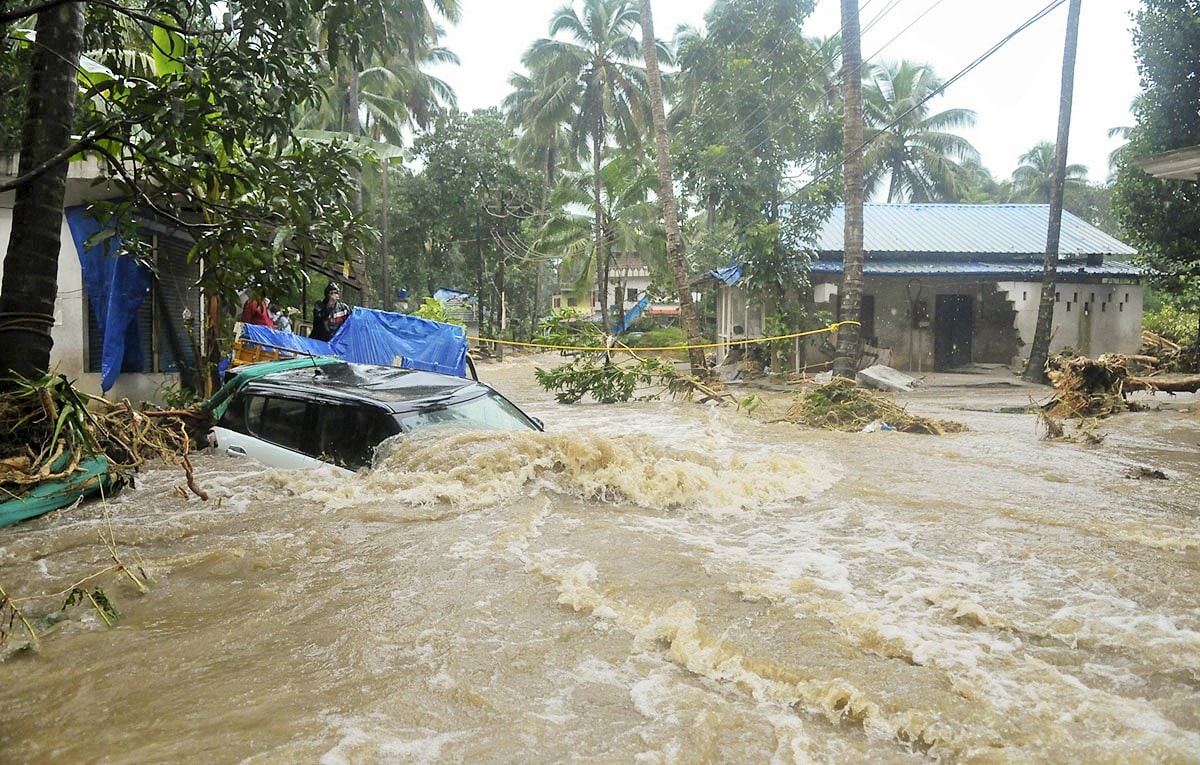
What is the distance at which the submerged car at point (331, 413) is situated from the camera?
21.6ft

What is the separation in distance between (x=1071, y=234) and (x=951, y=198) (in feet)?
37.6

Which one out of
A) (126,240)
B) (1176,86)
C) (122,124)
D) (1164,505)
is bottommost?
(1164,505)

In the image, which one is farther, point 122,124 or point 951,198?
point 951,198

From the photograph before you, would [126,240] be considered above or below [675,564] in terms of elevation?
above

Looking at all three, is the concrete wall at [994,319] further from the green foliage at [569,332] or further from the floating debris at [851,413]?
the floating debris at [851,413]

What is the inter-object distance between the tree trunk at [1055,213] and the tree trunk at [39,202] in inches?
749

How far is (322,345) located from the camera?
12.4 meters

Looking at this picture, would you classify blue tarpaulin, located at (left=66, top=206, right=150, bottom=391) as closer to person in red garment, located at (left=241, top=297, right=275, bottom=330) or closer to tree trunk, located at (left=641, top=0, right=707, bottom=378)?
person in red garment, located at (left=241, top=297, right=275, bottom=330)

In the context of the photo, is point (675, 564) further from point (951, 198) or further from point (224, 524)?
point (951, 198)

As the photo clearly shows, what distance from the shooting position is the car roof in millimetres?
6773

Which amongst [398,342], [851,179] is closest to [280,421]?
[398,342]

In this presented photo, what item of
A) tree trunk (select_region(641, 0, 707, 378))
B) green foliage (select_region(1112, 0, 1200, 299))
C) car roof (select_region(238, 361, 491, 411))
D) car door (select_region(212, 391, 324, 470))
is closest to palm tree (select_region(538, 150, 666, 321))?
tree trunk (select_region(641, 0, 707, 378))

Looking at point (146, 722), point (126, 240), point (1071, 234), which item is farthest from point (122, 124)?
point (1071, 234)

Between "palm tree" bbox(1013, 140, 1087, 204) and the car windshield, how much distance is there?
1770 inches
